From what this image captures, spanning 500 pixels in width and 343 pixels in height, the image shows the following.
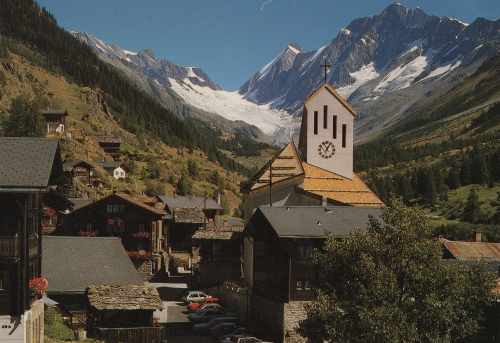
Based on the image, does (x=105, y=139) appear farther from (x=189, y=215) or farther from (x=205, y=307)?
(x=205, y=307)

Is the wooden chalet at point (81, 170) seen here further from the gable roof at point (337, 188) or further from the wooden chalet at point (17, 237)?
the wooden chalet at point (17, 237)

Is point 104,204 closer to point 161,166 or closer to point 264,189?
point 264,189

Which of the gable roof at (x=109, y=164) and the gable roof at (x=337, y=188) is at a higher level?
the gable roof at (x=109, y=164)

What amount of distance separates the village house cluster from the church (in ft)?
0.31

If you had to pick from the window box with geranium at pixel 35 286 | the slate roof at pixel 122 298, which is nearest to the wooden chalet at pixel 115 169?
the slate roof at pixel 122 298

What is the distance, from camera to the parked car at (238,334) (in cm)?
4259

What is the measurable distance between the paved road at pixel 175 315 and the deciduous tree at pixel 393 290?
13.1m

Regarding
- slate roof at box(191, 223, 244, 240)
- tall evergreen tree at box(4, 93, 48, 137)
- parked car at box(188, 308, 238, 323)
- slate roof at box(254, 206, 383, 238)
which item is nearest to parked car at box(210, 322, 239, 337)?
parked car at box(188, 308, 238, 323)

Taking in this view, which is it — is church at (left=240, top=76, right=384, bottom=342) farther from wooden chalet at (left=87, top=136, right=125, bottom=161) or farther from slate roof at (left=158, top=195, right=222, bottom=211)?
wooden chalet at (left=87, top=136, right=125, bottom=161)

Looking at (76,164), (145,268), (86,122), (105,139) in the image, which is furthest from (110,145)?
(145,268)

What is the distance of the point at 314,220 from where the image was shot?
44.5 m

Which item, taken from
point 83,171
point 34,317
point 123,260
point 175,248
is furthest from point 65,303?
point 83,171

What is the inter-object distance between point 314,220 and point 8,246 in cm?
2125

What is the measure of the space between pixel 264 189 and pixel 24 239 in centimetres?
2678
